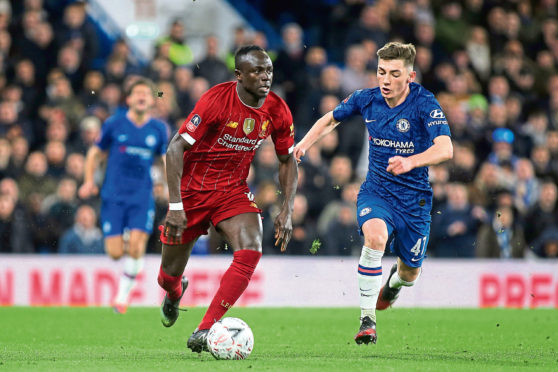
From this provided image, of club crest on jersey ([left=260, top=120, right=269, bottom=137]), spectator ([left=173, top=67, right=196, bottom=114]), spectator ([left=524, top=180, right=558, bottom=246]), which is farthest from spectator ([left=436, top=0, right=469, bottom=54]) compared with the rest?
club crest on jersey ([left=260, top=120, right=269, bottom=137])

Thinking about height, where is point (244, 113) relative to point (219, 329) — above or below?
above

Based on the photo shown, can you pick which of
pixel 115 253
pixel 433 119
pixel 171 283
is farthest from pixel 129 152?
pixel 433 119

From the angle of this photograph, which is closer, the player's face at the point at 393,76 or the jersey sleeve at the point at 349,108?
the player's face at the point at 393,76

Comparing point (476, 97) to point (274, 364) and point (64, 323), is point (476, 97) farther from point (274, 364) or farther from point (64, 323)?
point (274, 364)

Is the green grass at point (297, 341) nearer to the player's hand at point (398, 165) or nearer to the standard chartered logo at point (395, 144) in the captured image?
the player's hand at point (398, 165)

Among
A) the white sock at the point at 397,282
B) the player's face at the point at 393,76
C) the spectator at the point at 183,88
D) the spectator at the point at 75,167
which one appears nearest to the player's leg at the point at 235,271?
the player's face at the point at 393,76

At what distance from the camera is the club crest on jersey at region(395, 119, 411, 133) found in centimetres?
815

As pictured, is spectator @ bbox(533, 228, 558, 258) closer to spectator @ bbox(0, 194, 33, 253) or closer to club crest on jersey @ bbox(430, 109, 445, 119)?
club crest on jersey @ bbox(430, 109, 445, 119)

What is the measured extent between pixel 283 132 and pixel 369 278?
1357mm

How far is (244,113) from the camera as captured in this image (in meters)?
7.59

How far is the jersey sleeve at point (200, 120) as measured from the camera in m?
7.40

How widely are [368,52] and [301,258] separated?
4204 mm

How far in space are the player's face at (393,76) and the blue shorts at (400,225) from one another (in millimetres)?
880

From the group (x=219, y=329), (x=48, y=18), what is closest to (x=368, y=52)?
(x=48, y=18)
